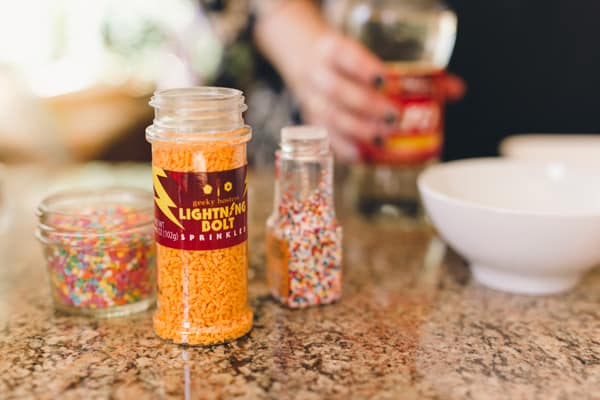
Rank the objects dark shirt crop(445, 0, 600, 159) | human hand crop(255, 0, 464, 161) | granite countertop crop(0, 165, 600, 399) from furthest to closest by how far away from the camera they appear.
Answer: dark shirt crop(445, 0, 600, 159) → human hand crop(255, 0, 464, 161) → granite countertop crop(0, 165, 600, 399)

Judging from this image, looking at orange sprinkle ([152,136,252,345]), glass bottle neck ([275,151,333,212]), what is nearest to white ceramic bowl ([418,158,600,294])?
glass bottle neck ([275,151,333,212])

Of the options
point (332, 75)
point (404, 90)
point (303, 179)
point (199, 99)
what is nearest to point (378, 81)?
point (404, 90)

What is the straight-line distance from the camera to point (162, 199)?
72cm

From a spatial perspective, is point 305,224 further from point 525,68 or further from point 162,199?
point 525,68

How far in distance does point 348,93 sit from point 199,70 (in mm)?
933

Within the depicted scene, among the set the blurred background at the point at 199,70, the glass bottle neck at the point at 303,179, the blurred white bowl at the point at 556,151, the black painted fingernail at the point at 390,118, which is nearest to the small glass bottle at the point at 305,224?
the glass bottle neck at the point at 303,179

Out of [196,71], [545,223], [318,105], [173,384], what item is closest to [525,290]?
[545,223]

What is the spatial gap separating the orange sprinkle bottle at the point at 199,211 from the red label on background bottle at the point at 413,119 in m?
0.38

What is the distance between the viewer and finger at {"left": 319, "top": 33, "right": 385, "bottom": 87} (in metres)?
1.14

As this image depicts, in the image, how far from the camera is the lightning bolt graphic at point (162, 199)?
2.33ft

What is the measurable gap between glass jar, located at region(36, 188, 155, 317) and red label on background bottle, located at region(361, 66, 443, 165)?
43 cm

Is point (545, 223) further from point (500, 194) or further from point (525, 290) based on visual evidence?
point (500, 194)

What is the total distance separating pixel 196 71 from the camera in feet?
6.86

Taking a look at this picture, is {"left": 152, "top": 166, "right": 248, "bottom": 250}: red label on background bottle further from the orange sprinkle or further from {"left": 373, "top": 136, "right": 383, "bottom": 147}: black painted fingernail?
{"left": 373, "top": 136, "right": 383, "bottom": 147}: black painted fingernail
